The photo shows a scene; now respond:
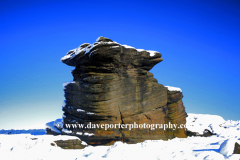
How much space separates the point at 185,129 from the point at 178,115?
106 inches

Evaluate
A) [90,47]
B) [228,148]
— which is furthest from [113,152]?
[90,47]

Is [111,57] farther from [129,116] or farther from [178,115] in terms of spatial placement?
[178,115]

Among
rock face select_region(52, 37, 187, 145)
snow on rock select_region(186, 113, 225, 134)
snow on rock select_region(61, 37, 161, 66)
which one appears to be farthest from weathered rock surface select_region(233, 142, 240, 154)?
snow on rock select_region(186, 113, 225, 134)

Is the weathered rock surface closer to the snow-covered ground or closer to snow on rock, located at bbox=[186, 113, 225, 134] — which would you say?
the snow-covered ground

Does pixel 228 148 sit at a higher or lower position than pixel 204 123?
lower

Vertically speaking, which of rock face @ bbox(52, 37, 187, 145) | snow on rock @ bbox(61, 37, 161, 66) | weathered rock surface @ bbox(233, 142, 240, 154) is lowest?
weathered rock surface @ bbox(233, 142, 240, 154)

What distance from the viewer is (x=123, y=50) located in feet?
74.2

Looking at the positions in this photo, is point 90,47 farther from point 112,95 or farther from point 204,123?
point 204,123

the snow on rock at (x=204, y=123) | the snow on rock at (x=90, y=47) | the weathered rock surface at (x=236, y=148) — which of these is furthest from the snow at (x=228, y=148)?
the snow on rock at (x=204, y=123)

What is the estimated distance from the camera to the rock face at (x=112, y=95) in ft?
68.4

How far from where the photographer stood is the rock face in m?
20.8

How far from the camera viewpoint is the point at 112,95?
69.5 ft

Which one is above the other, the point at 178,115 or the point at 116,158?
the point at 178,115

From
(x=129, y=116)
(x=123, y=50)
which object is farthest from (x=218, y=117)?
(x=123, y=50)
